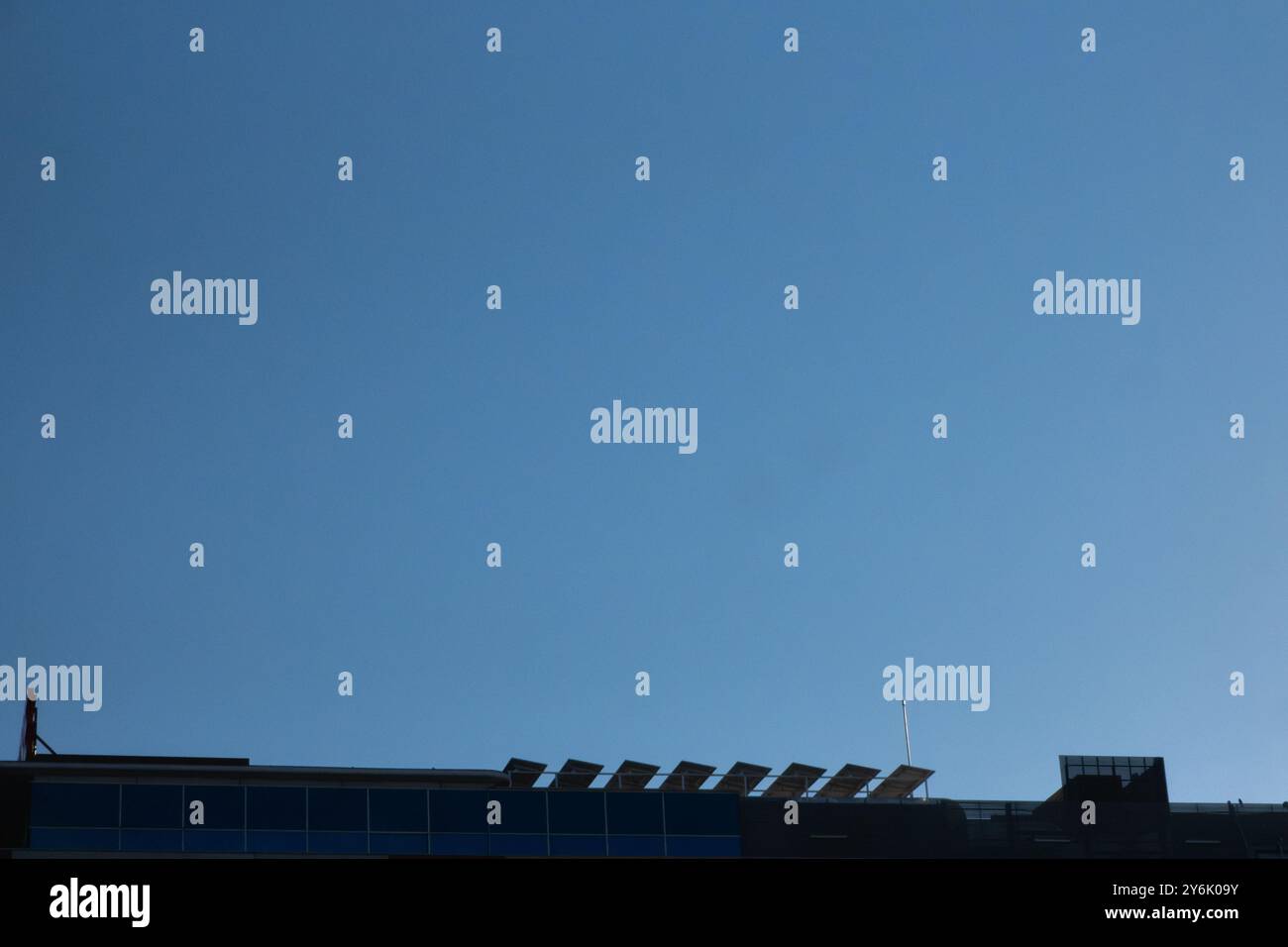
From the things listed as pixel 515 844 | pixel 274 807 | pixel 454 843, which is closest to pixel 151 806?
pixel 274 807

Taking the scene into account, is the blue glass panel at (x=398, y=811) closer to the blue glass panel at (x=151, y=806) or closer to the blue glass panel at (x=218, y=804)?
the blue glass panel at (x=218, y=804)

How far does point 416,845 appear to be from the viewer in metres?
86.8

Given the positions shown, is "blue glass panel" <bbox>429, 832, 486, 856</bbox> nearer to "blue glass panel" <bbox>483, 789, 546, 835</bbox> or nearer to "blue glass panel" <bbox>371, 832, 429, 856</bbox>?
"blue glass panel" <bbox>371, 832, 429, 856</bbox>

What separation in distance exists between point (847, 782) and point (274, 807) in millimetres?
31193

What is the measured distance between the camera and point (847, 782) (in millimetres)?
91500

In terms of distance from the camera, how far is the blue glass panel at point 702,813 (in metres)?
88.8

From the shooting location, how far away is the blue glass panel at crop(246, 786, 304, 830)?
83.5 metres

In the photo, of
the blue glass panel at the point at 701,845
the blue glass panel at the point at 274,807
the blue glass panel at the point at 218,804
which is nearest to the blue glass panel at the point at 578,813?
the blue glass panel at the point at 701,845

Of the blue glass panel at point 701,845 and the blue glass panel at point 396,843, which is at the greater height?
the blue glass panel at point 396,843

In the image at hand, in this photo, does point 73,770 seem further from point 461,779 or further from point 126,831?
point 461,779

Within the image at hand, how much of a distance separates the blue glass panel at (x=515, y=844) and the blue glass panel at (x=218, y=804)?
1321 centimetres

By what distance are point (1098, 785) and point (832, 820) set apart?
18.0 m

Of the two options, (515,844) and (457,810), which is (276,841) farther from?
(515,844)
